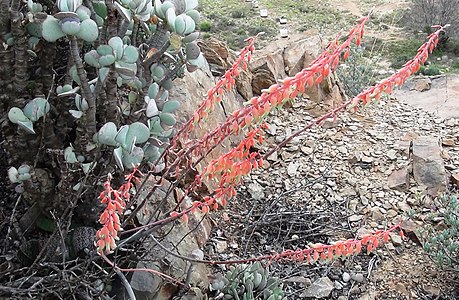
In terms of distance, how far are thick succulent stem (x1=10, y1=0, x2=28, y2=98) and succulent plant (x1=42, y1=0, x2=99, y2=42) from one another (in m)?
0.31

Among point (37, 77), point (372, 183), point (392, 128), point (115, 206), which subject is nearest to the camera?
point (115, 206)

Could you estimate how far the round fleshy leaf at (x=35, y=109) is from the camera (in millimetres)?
1791

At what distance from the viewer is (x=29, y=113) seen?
70.9 inches

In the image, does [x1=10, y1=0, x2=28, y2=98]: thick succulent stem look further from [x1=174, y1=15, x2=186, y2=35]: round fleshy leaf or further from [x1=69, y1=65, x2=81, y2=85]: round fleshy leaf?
[x1=174, y1=15, x2=186, y2=35]: round fleshy leaf

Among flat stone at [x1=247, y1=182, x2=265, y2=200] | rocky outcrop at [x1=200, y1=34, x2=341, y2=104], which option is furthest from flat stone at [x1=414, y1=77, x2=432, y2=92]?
flat stone at [x1=247, y1=182, x2=265, y2=200]

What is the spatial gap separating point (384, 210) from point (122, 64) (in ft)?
6.31

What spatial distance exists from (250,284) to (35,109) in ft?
3.48

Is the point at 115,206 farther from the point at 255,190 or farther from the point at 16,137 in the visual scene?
the point at 255,190

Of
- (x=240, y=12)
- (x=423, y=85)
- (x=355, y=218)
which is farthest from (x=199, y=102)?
(x=240, y=12)

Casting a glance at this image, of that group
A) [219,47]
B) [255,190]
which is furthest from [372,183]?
Result: [219,47]

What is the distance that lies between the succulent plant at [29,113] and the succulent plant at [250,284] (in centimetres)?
99

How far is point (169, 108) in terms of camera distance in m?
1.89

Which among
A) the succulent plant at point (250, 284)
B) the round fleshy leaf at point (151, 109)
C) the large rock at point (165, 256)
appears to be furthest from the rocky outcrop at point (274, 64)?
the round fleshy leaf at point (151, 109)

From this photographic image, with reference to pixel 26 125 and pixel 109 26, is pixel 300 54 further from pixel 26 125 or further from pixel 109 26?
pixel 26 125
